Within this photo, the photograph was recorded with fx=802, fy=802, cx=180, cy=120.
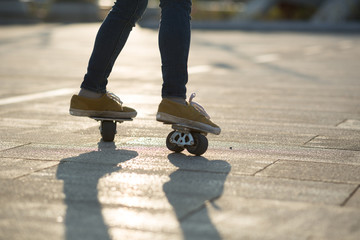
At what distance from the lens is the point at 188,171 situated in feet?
11.6

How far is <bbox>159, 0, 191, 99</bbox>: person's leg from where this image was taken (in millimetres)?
4027

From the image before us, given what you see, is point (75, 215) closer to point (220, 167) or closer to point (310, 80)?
point (220, 167)

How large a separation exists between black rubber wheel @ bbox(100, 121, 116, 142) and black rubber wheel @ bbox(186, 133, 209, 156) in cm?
55

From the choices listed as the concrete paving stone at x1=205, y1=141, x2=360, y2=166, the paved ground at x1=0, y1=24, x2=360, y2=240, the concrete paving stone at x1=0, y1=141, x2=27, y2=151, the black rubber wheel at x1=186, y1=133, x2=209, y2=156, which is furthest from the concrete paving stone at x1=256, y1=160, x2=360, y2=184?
the concrete paving stone at x1=0, y1=141, x2=27, y2=151

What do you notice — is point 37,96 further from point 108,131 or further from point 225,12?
point 225,12

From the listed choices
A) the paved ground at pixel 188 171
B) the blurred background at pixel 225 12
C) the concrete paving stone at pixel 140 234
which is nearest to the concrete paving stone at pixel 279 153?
the paved ground at pixel 188 171

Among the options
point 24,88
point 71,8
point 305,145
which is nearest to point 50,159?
point 305,145

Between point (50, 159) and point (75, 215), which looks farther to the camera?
point (50, 159)

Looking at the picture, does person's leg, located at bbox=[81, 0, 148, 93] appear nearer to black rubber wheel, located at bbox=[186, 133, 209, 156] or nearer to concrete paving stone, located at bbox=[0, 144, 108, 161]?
concrete paving stone, located at bbox=[0, 144, 108, 161]

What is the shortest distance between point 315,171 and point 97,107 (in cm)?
135

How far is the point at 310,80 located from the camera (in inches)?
343

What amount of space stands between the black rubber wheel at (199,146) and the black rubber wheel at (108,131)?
55cm

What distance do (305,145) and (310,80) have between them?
14.8ft

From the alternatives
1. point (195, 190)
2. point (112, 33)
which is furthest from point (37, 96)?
point (195, 190)
